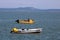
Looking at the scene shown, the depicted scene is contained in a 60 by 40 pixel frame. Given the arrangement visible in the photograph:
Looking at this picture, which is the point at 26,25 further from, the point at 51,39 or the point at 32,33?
the point at 51,39

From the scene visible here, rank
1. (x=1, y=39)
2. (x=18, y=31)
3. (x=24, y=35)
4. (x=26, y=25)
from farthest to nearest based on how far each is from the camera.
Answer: (x=26, y=25)
(x=18, y=31)
(x=24, y=35)
(x=1, y=39)

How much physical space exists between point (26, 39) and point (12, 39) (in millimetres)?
2784

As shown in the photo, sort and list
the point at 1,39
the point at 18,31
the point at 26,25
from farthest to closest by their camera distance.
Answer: the point at 26,25
the point at 18,31
the point at 1,39

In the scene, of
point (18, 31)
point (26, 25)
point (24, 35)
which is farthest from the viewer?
point (26, 25)

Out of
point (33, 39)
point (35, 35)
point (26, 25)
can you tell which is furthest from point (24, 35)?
point (26, 25)

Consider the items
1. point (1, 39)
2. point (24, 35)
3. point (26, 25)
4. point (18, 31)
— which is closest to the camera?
point (1, 39)

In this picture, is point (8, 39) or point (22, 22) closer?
point (8, 39)

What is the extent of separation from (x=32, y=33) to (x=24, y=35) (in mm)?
3208

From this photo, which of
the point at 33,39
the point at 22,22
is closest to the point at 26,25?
the point at 22,22

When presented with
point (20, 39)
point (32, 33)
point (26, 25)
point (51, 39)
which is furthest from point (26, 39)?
A: point (26, 25)

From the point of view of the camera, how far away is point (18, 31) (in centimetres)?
6166

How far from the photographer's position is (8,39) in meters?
50.6

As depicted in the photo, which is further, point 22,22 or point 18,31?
point 22,22

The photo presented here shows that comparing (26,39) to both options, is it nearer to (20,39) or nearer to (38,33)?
(20,39)
